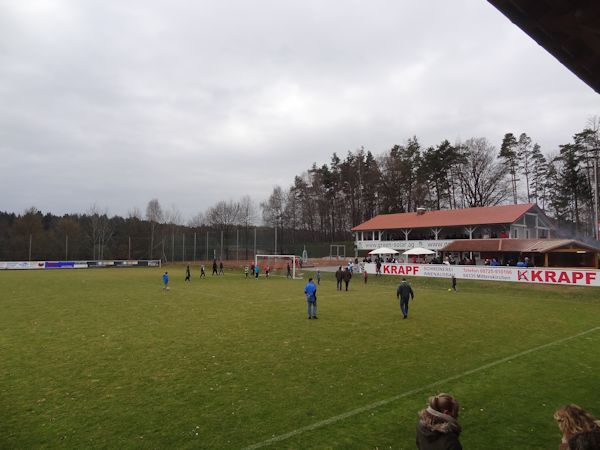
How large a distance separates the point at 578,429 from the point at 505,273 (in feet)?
94.4

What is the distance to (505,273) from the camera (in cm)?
2864

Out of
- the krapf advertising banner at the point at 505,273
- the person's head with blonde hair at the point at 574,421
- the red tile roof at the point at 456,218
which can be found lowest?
the krapf advertising banner at the point at 505,273

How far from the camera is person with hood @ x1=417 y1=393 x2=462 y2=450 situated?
3420 mm

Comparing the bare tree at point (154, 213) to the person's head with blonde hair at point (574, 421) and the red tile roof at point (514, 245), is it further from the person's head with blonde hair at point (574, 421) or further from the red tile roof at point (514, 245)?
the person's head with blonde hair at point (574, 421)

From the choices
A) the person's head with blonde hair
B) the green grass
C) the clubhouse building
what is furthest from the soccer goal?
the person's head with blonde hair

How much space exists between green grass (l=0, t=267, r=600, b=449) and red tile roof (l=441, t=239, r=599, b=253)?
19.6 m

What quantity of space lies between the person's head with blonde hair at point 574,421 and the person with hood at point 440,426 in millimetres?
780

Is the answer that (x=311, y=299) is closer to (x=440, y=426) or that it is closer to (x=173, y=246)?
(x=440, y=426)

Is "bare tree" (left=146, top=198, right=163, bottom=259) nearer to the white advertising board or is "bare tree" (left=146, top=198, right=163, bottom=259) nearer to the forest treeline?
the forest treeline

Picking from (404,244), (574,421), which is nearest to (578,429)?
(574,421)

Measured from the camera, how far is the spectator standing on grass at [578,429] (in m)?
2.75

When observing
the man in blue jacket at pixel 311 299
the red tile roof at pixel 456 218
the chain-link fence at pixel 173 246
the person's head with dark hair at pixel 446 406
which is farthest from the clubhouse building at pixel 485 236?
the person's head with dark hair at pixel 446 406

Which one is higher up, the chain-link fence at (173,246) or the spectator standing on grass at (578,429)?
the chain-link fence at (173,246)

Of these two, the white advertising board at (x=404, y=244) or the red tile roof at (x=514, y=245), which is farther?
the white advertising board at (x=404, y=244)
